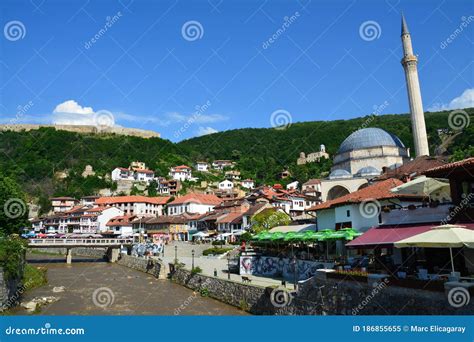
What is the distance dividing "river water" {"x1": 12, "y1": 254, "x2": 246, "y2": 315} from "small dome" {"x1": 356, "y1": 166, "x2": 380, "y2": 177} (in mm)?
26966

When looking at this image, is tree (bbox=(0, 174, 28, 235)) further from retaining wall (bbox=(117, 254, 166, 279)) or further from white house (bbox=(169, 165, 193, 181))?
white house (bbox=(169, 165, 193, 181))

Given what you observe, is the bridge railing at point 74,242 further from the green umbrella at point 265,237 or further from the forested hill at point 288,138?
the forested hill at point 288,138

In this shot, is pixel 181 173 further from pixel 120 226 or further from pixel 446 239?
pixel 446 239

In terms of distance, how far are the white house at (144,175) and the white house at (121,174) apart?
1.44m

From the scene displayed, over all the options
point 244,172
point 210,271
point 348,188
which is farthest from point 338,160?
point 244,172

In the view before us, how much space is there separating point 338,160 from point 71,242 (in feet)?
127

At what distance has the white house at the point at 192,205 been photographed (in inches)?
3113

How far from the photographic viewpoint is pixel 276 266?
3038 cm

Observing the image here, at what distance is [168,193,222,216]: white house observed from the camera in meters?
79.1

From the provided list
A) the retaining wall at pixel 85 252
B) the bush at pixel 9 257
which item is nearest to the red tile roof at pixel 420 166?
the bush at pixel 9 257

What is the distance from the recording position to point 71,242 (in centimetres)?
5694

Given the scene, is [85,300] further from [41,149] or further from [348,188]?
[41,149]

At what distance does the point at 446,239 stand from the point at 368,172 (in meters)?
38.8

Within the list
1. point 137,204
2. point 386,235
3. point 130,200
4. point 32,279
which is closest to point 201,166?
point 130,200
